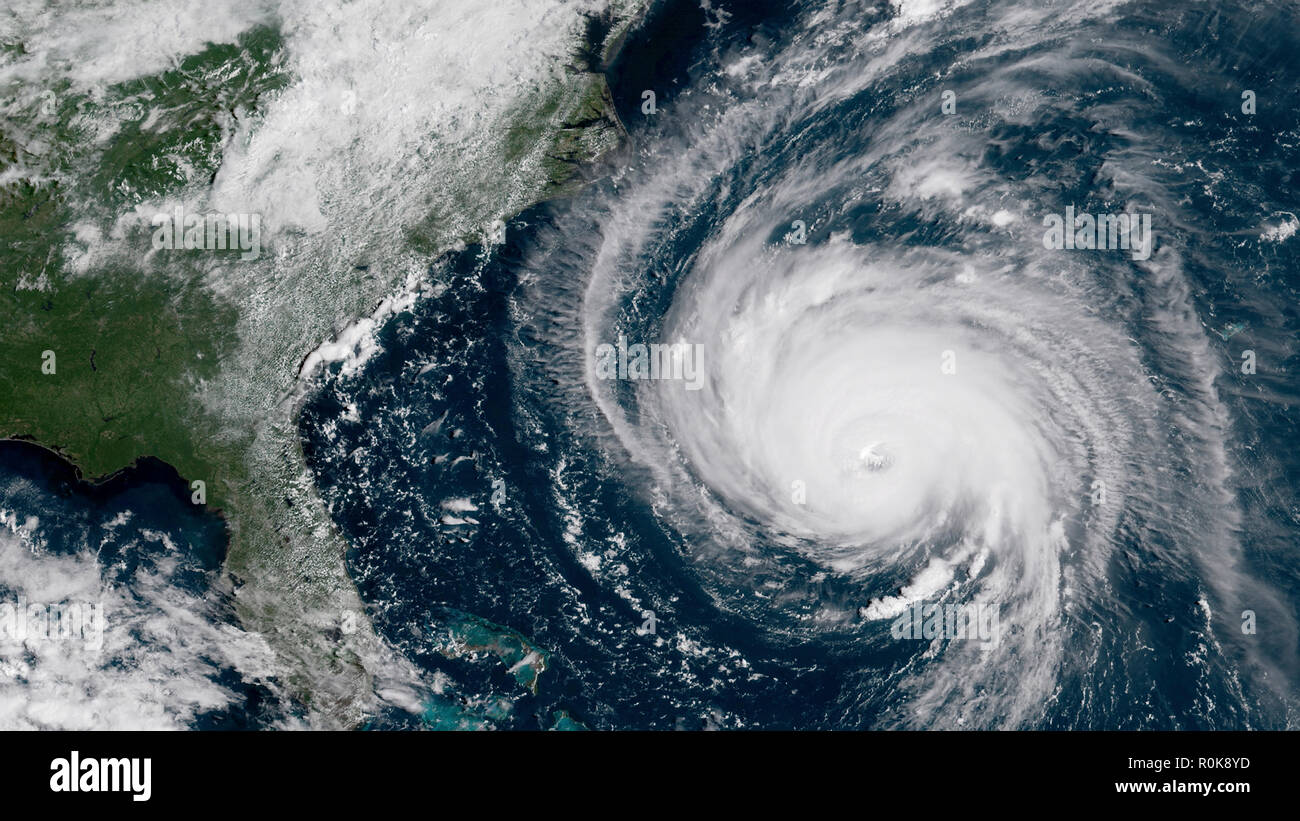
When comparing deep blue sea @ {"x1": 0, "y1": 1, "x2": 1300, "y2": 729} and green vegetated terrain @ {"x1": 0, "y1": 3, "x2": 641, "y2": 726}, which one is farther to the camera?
green vegetated terrain @ {"x1": 0, "y1": 3, "x2": 641, "y2": 726}

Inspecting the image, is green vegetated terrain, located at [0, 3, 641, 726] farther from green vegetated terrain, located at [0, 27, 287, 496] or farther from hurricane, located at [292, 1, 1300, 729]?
hurricane, located at [292, 1, 1300, 729]

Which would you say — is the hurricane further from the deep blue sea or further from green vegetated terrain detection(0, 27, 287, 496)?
green vegetated terrain detection(0, 27, 287, 496)

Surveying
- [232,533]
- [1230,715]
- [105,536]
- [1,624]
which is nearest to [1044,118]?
[1230,715]

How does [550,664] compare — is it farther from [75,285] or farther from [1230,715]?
[1230,715]

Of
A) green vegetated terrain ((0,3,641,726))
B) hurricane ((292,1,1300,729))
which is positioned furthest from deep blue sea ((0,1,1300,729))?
green vegetated terrain ((0,3,641,726))

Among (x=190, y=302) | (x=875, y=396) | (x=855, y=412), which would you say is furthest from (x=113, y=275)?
(x=875, y=396)

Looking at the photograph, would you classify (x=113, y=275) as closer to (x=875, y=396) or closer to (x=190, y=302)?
(x=190, y=302)

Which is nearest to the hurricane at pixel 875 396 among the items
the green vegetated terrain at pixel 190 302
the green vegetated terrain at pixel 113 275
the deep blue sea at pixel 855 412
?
the deep blue sea at pixel 855 412

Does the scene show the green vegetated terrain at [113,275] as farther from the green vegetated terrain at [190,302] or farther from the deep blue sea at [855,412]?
the deep blue sea at [855,412]
